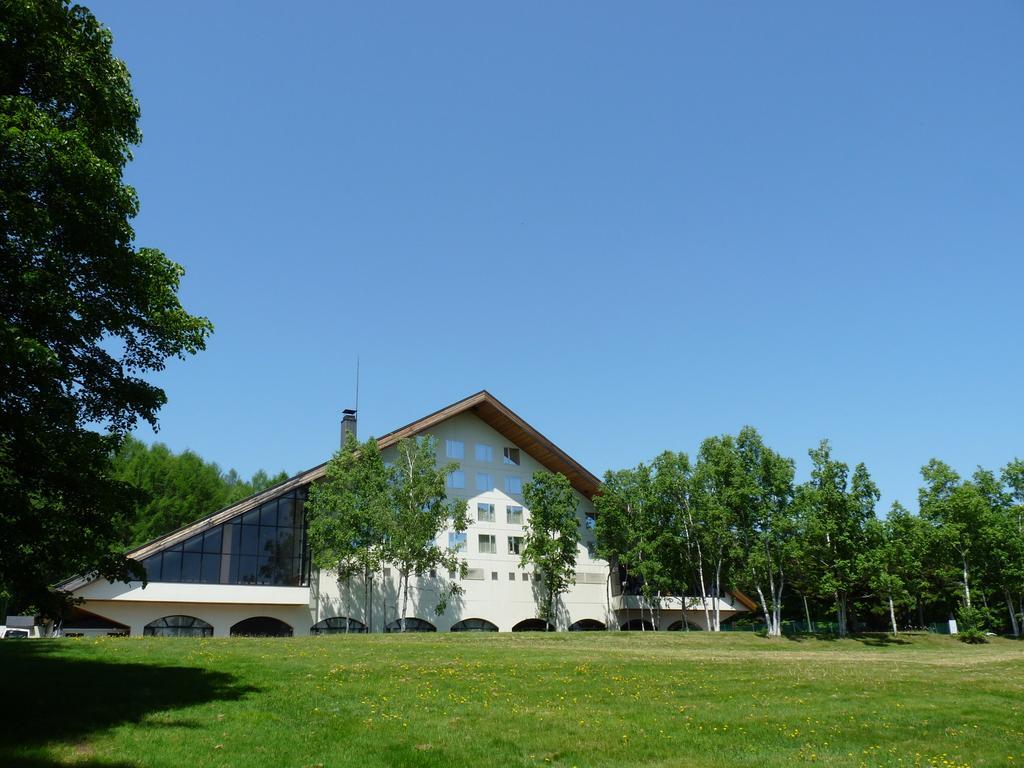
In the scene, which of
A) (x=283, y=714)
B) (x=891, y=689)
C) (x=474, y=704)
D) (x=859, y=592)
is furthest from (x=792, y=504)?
(x=283, y=714)

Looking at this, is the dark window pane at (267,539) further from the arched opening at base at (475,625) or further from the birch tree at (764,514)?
the birch tree at (764,514)

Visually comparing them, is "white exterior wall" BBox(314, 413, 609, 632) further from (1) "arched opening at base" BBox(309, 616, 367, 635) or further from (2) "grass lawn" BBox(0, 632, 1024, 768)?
(2) "grass lawn" BBox(0, 632, 1024, 768)

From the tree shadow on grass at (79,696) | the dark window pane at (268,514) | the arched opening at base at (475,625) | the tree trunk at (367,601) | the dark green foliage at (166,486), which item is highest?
the dark green foliage at (166,486)

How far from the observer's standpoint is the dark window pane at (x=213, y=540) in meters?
40.2

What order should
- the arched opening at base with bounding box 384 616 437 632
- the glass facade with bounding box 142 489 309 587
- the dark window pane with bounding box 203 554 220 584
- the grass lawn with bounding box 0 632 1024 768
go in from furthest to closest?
1. the arched opening at base with bounding box 384 616 437 632
2. the dark window pane with bounding box 203 554 220 584
3. the glass facade with bounding box 142 489 309 587
4. the grass lawn with bounding box 0 632 1024 768

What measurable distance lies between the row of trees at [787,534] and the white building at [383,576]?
367 cm

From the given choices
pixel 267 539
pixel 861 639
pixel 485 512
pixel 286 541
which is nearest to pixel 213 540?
pixel 267 539

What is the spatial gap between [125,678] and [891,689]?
17.7m

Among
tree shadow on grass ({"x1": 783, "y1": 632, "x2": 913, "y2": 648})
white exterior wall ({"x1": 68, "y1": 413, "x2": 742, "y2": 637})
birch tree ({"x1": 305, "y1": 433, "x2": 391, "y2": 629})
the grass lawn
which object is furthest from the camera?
tree shadow on grass ({"x1": 783, "y1": 632, "x2": 913, "y2": 648})

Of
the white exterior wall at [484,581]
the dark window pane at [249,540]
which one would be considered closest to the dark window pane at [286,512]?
the dark window pane at [249,540]

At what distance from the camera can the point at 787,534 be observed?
4525cm

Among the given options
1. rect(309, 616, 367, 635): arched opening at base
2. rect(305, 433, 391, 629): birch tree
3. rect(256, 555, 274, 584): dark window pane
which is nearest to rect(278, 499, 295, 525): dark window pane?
rect(305, 433, 391, 629): birch tree

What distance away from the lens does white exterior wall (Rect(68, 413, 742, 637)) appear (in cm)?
3862

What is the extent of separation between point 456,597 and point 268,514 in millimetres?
12321
